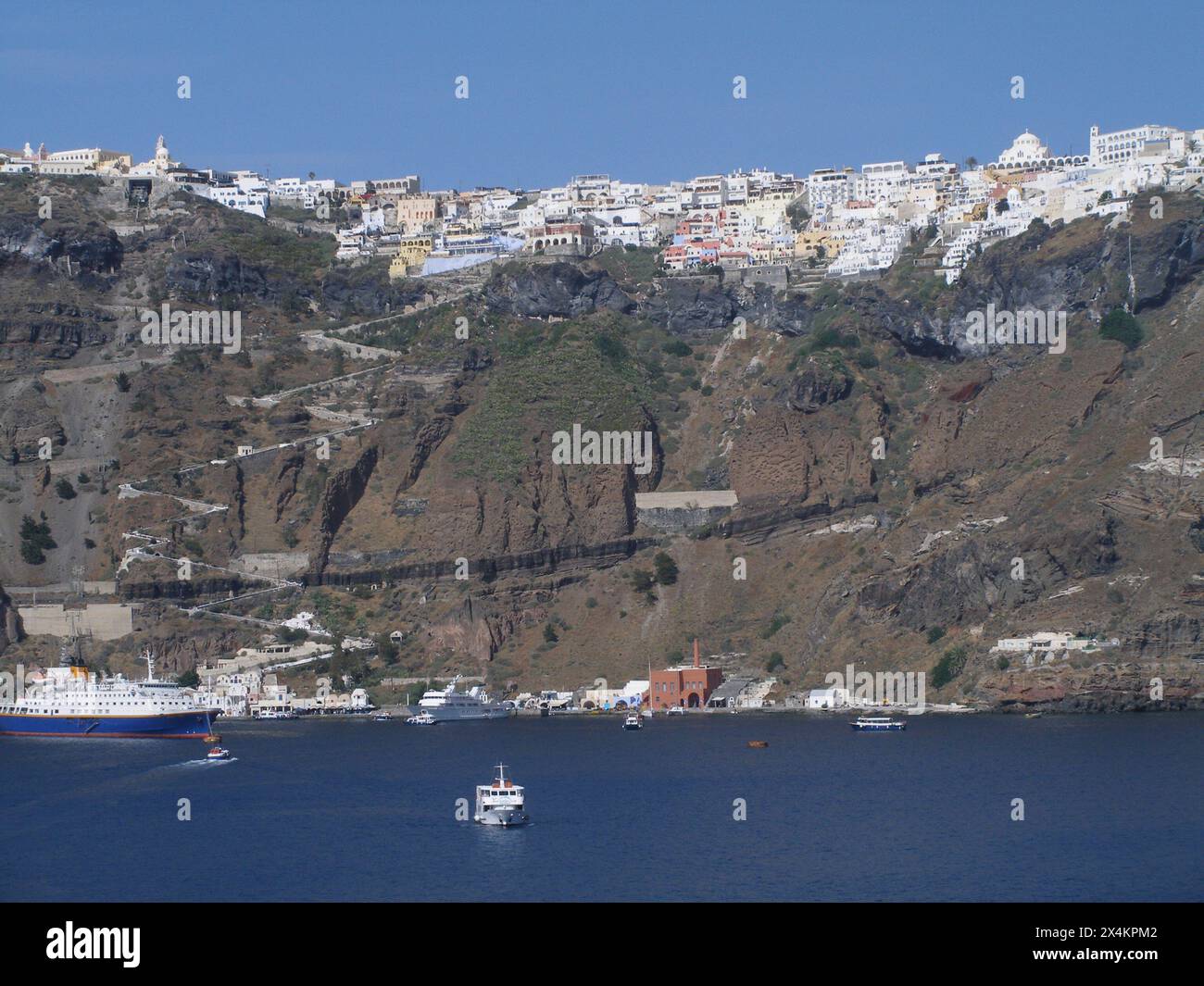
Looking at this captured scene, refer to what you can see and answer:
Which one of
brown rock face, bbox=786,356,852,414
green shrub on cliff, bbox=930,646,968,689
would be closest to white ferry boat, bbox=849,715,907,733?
green shrub on cliff, bbox=930,646,968,689

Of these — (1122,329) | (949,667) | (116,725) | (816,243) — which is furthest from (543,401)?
(949,667)

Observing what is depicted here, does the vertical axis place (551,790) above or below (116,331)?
below

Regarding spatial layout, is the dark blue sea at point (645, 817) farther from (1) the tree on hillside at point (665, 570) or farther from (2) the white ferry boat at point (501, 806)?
(1) the tree on hillside at point (665, 570)

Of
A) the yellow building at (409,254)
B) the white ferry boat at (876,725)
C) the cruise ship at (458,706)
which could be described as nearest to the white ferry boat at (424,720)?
the cruise ship at (458,706)

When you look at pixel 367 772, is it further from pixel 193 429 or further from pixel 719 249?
pixel 719 249

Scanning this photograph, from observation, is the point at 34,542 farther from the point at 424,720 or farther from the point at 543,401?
the point at 424,720

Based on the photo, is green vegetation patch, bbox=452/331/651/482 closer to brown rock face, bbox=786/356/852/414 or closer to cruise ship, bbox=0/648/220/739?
brown rock face, bbox=786/356/852/414

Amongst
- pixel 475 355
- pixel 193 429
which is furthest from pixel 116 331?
pixel 475 355

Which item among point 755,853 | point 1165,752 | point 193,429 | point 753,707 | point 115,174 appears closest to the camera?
point 755,853
